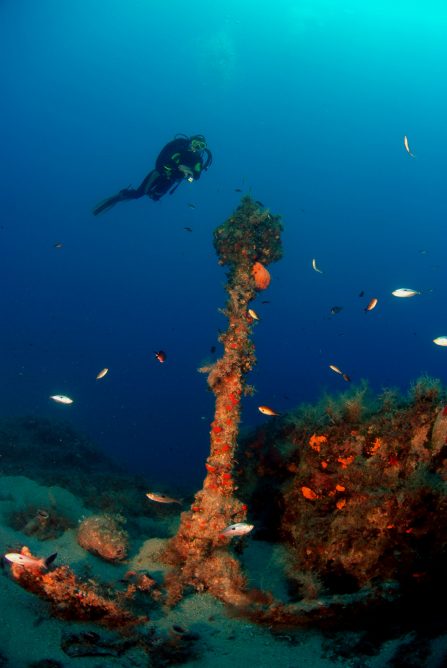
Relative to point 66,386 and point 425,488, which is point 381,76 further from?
point 425,488

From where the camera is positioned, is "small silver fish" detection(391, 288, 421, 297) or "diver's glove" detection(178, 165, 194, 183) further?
"diver's glove" detection(178, 165, 194, 183)

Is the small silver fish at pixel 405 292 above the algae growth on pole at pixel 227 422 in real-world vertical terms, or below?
above

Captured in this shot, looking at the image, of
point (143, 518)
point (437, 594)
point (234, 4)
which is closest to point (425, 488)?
point (437, 594)

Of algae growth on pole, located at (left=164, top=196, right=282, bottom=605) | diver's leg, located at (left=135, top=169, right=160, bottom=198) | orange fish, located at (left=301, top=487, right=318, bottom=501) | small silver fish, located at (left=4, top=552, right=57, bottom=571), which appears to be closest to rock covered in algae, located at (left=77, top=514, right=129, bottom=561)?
algae growth on pole, located at (left=164, top=196, right=282, bottom=605)

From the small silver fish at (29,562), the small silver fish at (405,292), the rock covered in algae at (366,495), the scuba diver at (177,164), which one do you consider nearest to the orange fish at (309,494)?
the rock covered in algae at (366,495)

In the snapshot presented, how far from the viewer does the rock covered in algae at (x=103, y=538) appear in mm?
5768

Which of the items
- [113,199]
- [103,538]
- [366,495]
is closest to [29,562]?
[103,538]

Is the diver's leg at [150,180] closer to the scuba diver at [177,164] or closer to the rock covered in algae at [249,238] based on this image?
the scuba diver at [177,164]

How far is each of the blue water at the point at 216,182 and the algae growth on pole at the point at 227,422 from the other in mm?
43962

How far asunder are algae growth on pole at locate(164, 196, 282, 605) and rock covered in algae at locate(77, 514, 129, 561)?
78 cm

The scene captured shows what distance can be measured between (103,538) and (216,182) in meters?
118

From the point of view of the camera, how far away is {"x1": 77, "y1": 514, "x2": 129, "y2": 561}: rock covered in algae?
18.9ft

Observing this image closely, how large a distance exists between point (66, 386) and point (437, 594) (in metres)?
47.5

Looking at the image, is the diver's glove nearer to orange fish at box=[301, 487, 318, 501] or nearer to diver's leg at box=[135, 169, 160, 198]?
diver's leg at box=[135, 169, 160, 198]
